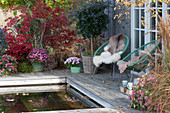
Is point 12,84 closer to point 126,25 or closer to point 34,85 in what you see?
point 34,85

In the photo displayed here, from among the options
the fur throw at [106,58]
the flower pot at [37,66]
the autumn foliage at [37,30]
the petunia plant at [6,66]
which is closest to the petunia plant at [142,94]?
the fur throw at [106,58]

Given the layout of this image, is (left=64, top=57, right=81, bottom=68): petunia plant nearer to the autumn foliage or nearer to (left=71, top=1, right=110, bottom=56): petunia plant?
the autumn foliage

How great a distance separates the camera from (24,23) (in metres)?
7.75

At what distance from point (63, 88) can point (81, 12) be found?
1.82 m

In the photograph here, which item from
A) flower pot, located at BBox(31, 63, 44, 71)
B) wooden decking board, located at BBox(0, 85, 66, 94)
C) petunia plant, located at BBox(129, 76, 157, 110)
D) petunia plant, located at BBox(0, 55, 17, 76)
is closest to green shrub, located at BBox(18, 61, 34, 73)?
flower pot, located at BBox(31, 63, 44, 71)

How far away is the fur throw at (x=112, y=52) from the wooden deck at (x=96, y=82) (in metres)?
0.43

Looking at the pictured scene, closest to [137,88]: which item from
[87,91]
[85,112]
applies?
[85,112]

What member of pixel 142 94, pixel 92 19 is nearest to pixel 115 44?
pixel 92 19

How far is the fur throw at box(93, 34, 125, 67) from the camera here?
6.22 m

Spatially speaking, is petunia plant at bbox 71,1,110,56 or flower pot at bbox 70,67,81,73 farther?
flower pot at bbox 70,67,81,73

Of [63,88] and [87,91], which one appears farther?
[63,88]

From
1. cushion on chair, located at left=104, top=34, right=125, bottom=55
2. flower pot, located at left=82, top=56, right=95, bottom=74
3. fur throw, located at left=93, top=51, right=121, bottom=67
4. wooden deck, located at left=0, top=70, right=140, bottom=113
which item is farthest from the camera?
flower pot, located at left=82, top=56, right=95, bottom=74

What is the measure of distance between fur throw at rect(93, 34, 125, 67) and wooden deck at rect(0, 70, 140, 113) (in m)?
0.43

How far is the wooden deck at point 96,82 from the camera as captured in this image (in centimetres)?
459
